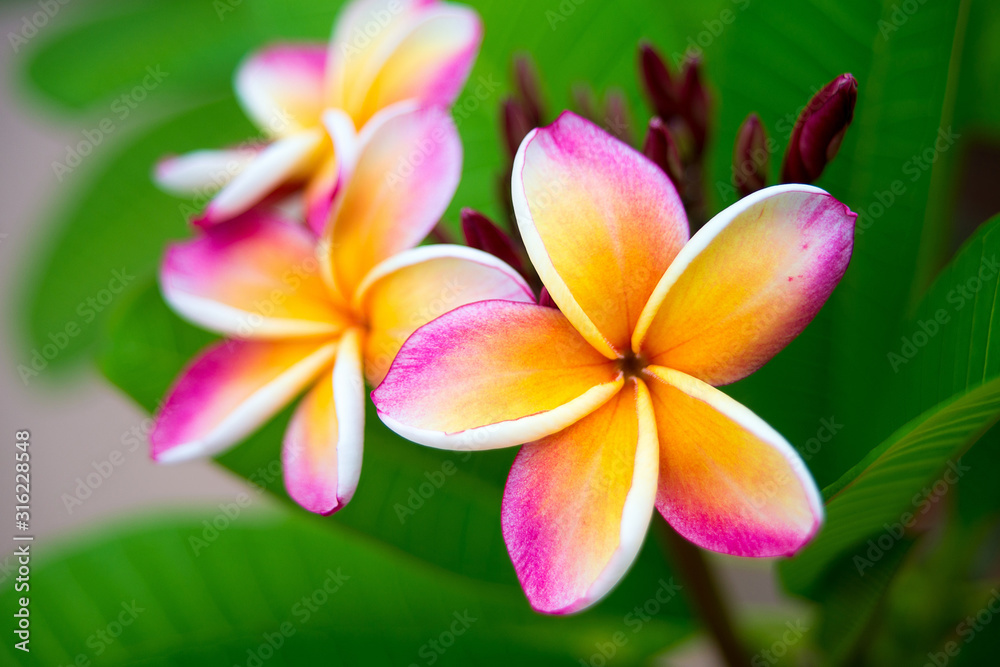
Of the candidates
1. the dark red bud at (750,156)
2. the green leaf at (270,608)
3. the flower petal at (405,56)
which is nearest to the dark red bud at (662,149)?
the dark red bud at (750,156)

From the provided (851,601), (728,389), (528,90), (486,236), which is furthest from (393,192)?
(851,601)

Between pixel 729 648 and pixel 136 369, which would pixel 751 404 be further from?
pixel 136 369

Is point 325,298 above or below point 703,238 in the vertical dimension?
below

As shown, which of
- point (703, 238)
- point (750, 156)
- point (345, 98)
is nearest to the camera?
point (703, 238)

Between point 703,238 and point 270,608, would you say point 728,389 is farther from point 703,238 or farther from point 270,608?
point 270,608

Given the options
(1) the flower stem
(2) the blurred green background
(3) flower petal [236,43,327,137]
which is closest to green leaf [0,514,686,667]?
(2) the blurred green background

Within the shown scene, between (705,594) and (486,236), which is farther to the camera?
(705,594)

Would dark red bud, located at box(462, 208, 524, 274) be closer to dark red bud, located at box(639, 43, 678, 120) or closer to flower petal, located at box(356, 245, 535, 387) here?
flower petal, located at box(356, 245, 535, 387)

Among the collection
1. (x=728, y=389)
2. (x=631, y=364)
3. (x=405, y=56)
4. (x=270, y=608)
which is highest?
(x=405, y=56)

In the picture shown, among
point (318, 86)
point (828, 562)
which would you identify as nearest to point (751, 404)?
point (828, 562)
